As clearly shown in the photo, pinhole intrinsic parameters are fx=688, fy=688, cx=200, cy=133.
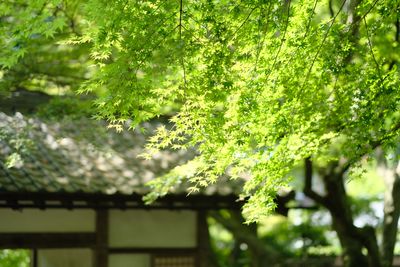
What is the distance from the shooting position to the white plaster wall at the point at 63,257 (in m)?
11.3

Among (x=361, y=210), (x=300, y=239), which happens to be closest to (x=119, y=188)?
(x=300, y=239)

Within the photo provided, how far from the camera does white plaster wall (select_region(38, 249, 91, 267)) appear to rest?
37.1 ft

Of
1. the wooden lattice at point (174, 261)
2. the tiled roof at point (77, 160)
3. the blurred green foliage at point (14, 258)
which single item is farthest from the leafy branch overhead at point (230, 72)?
the blurred green foliage at point (14, 258)

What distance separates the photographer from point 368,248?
12266 mm

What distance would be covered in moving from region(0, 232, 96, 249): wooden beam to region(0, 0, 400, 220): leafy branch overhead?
4122 mm

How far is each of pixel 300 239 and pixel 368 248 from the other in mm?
9084

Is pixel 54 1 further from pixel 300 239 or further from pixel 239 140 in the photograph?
pixel 300 239

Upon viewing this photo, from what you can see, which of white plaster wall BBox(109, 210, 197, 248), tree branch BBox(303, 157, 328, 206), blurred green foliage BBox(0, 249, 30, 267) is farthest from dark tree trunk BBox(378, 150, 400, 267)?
blurred green foliage BBox(0, 249, 30, 267)

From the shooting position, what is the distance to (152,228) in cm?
1134

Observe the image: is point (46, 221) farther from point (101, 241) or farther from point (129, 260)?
point (129, 260)

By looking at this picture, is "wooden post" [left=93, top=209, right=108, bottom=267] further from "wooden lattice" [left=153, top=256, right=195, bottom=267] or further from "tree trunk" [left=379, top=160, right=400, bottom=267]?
"tree trunk" [left=379, top=160, right=400, bottom=267]

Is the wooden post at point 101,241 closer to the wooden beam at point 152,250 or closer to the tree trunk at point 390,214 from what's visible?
the wooden beam at point 152,250

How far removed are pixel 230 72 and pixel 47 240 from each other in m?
5.12

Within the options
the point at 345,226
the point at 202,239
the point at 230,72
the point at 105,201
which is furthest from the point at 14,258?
the point at 230,72
